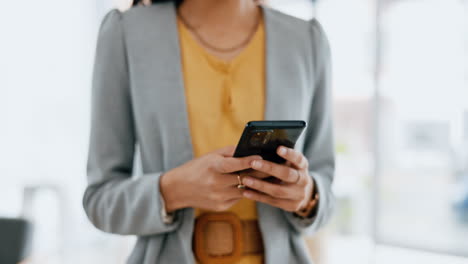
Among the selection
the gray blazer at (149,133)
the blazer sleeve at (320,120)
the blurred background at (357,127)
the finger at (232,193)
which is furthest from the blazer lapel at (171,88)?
the blurred background at (357,127)

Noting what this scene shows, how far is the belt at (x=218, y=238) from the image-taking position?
0.70 metres

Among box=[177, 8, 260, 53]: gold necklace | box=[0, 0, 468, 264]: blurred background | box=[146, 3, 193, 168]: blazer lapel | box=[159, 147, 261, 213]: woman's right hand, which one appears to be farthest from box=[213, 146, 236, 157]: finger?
box=[0, 0, 468, 264]: blurred background

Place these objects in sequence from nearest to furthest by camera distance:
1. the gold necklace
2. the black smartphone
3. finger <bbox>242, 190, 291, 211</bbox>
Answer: the black smartphone
finger <bbox>242, 190, 291, 211</bbox>
the gold necklace

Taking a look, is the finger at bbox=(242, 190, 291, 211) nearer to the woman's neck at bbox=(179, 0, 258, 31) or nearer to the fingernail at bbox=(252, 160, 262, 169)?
the fingernail at bbox=(252, 160, 262, 169)

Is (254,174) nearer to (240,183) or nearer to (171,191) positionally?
(240,183)

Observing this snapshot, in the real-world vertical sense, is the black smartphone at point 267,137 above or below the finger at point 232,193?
above

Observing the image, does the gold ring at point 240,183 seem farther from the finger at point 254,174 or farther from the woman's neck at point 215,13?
the woman's neck at point 215,13

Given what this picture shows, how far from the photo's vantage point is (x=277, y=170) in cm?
63

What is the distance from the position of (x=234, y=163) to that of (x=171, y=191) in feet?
0.47

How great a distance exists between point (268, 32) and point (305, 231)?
393mm

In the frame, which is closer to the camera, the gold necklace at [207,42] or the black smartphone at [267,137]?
the black smartphone at [267,137]

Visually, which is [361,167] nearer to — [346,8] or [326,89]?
[346,8]

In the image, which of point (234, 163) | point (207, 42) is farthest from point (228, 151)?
point (207, 42)

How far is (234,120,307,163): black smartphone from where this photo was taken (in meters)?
0.55
